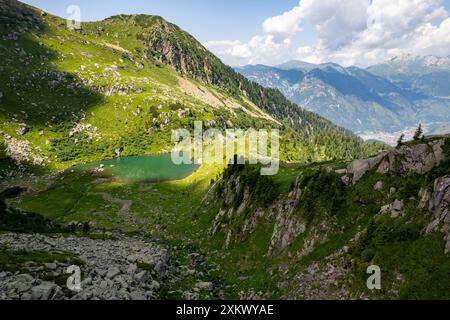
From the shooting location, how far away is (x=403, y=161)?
39781mm

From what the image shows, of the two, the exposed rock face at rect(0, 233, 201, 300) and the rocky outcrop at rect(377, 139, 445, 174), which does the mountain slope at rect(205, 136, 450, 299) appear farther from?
the exposed rock face at rect(0, 233, 201, 300)

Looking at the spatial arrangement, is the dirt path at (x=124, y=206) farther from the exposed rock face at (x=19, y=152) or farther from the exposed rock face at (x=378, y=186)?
the exposed rock face at (x=19, y=152)

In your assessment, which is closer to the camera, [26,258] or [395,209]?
[395,209]

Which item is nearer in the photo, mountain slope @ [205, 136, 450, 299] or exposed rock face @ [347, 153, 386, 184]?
mountain slope @ [205, 136, 450, 299]

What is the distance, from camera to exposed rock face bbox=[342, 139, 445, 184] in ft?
121

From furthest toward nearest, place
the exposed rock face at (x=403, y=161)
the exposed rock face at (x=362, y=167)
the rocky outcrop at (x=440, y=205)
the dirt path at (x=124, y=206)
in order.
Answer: the dirt path at (x=124, y=206) < the exposed rock face at (x=362, y=167) < the exposed rock face at (x=403, y=161) < the rocky outcrop at (x=440, y=205)

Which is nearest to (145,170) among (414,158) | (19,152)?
(19,152)

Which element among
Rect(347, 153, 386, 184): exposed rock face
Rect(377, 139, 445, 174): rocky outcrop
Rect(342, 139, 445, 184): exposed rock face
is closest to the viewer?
Rect(377, 139, 445, 174): rocky outcrop

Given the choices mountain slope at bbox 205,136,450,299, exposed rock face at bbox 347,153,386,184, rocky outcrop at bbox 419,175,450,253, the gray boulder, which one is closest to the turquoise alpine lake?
mountain slope at bbox 205,136,450,299

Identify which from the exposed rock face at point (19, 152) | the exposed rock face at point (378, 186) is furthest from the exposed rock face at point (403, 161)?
the exposed rock face at point (19, 152)

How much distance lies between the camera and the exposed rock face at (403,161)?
3703cm

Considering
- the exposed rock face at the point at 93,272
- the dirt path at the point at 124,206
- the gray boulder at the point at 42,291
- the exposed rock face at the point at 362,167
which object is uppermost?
the exposed rock face at the point at 362,167

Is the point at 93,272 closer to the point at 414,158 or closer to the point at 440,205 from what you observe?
the point at 440,205
